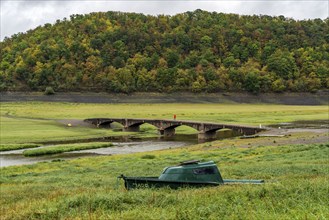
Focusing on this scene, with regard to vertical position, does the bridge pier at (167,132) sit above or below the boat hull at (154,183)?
below

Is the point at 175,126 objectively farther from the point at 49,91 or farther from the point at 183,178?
the point at 49,91

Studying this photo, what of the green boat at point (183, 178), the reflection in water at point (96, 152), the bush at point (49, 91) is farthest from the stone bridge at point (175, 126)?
the bush at point (49, 91)

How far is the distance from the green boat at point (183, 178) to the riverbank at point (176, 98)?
5296 inches

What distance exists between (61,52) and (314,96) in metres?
103

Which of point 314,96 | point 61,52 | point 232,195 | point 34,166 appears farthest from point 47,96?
point 232,195

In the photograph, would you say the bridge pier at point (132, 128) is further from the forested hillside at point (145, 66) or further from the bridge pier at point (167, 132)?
the forested hillside at point (145, 66)

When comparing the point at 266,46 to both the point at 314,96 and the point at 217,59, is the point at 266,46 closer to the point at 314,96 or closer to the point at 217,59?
the point at 217,59

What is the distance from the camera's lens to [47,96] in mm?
151875

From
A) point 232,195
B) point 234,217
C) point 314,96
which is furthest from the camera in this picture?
point 314,96

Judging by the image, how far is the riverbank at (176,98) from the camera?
150 m

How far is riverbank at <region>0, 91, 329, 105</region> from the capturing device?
14988 cm

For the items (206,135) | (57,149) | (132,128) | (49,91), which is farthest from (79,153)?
(49,91)

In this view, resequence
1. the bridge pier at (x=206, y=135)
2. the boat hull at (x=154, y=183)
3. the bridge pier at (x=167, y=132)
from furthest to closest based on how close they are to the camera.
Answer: the bridge pier at (x=167, y=132) < the bridge pier at (x=206, y=135) < the boat hull at (x=154, y=183)

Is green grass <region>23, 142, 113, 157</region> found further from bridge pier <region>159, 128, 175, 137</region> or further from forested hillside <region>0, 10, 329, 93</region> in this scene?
forested hillside <region>0, 10, 329, 93</region>
